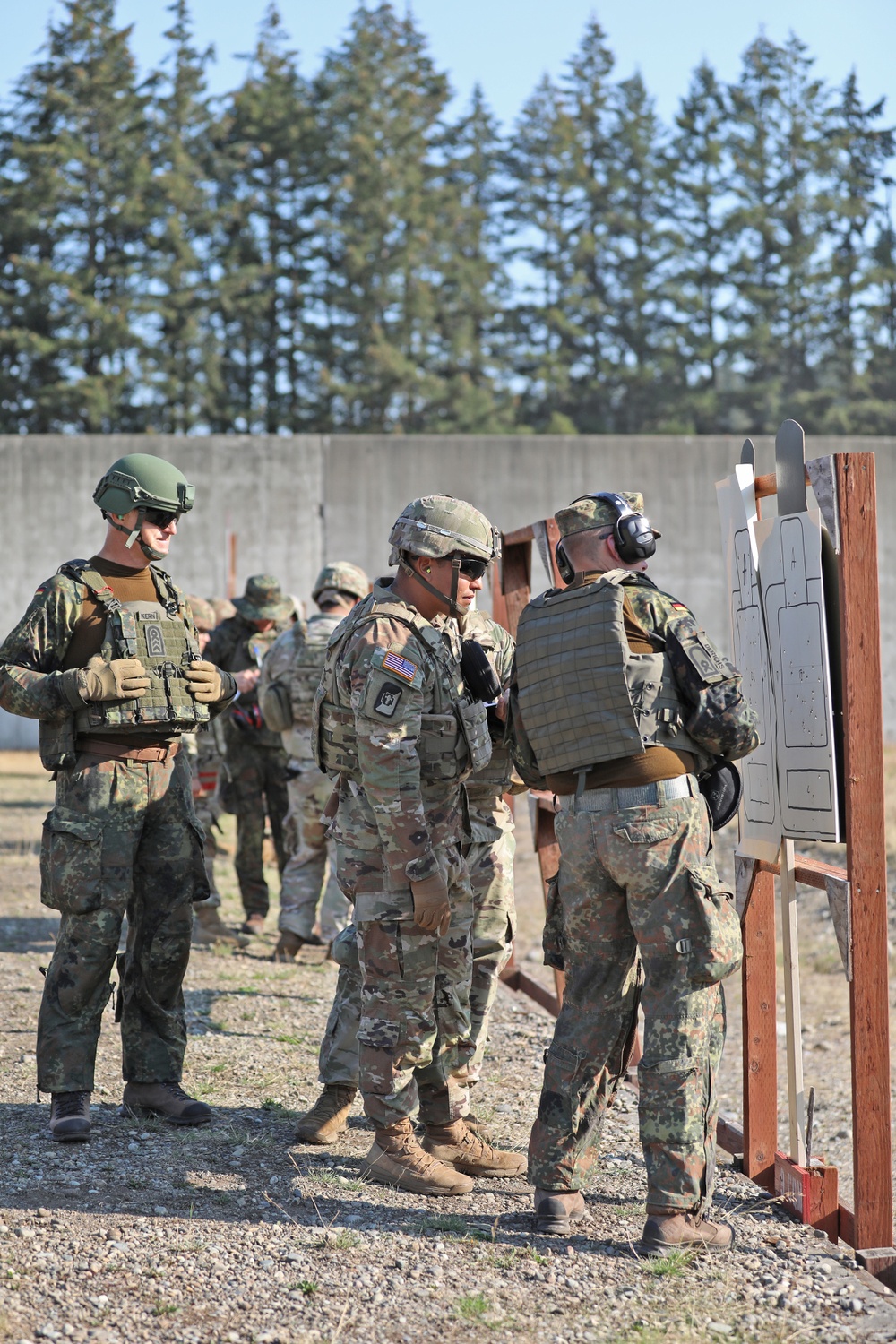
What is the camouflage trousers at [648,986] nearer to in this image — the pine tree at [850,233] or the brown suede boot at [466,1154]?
the brown suede boot at [466,1154]

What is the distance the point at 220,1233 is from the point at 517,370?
109 feet

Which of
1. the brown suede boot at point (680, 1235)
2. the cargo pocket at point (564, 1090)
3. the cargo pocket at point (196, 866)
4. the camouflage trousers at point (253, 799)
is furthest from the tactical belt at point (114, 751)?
the camouflage trousers at point (253, 799)

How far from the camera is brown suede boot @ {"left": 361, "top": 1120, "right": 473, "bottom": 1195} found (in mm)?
4297

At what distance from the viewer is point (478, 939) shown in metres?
4.98

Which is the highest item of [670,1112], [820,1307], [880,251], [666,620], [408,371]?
[880,251]

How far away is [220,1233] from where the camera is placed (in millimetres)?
3973

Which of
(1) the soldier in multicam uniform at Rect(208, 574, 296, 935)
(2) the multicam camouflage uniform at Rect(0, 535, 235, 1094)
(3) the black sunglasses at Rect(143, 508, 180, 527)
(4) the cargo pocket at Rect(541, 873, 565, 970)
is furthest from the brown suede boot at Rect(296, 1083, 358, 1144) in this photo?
(1) the soldier in multicam uniform at Rect(208, 574, 296, 935)

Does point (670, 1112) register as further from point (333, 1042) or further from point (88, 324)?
point (88, 324)

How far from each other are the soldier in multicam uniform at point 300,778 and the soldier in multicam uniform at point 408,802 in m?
3.56

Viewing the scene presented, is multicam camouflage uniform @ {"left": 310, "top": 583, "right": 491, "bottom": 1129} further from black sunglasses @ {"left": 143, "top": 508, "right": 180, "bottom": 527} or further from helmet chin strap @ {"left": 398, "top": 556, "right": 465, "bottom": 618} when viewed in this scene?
black sunglasses @ {"left": 143, "top": 508, "right": 180, "bottom": 527}

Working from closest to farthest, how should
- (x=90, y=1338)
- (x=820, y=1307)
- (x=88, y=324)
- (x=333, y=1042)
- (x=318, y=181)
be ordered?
(x=90, y=1338)
(x=820, y=1307)
(x=333, y=1042)
(x=88, y=324)
(x=318, y=181)

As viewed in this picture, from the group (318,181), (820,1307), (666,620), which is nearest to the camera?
(820,1307)

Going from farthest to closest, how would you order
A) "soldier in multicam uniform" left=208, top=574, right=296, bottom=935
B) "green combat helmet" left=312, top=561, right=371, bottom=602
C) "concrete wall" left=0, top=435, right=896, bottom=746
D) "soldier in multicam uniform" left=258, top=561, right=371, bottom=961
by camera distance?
"concrete wall" left=0, top=435, right=896, bottom=746 → "soldier in multicam uniform" left=208, top=574, right=296, bottom=935 → "soldier in multicam uniform" left=258, top=561, right=371, bottom=961 → "green combat helmet" left=312, top=561, right=371, bottom=602

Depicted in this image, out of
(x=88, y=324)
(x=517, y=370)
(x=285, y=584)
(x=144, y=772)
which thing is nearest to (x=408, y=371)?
(x=517, y=370)
